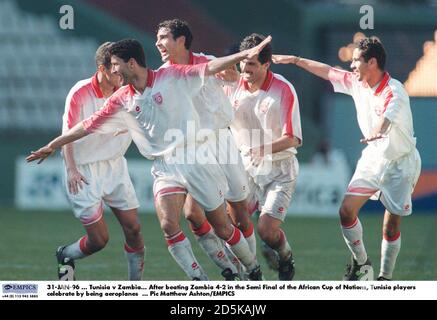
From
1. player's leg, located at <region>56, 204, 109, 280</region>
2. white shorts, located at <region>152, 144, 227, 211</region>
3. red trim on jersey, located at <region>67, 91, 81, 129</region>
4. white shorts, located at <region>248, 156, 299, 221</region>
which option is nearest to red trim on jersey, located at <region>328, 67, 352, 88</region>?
white shorts, located at <region>248, 156, 299, 221</region>

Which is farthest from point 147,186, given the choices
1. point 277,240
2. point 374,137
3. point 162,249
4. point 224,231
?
point 374,137

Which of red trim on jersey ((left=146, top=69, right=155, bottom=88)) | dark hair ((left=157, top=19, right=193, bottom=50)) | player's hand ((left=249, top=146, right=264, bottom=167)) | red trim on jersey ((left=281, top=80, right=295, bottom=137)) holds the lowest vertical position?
player's hand ((left=249, top=146, right=264, bottom=167))

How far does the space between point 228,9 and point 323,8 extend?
1882mm

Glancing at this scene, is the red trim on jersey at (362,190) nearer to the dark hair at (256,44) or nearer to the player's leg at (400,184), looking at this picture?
the player's leg at (400,184)

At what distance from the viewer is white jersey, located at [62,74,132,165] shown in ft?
30.3

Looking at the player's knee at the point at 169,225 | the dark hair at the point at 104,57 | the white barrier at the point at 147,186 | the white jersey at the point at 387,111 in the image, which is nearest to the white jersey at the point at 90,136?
the dark hair at the point at 104,57

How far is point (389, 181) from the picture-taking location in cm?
950

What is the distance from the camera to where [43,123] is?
20797mm

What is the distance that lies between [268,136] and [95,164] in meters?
1.49

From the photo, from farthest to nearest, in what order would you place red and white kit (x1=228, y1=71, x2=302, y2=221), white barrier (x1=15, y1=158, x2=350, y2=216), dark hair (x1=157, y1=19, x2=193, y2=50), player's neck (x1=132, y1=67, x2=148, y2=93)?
white barrier (x1=15, y1=158, x2=350, y2=216), red and white kit (x1=228, y1=71, x2=302, y2=221), dark hair (x1=157, y1=19, x2=193, y2=50), player's neck (x1=132, y1=67, x2=148, y2=93)

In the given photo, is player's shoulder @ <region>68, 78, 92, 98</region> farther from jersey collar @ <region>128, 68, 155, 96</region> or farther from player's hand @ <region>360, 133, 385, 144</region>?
player's hand @ <region>360, 133, 385, 144</region>

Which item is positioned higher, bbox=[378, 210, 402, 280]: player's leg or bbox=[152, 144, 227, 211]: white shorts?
bbox=[152, 144, 227, 211]: white shorts

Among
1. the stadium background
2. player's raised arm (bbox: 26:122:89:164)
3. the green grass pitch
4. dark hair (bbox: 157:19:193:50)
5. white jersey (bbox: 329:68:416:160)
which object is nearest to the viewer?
player's raised arm (bbox: 26:122:89:164)
